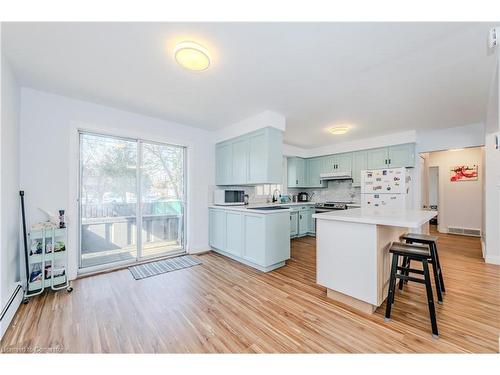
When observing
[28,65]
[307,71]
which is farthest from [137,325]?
[307,71]

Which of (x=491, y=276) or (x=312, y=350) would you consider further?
(x=491, y=276)

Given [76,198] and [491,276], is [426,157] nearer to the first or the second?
[491,276]

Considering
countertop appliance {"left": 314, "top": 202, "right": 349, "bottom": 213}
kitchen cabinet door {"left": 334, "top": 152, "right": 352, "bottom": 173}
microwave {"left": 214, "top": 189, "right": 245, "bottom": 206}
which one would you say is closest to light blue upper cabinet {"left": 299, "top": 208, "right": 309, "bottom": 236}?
countertop appliance {"left": 314, "top": 202, "right": 349, "bottom": 213}

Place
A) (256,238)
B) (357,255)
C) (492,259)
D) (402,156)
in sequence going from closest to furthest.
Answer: (357,255) < (256,238) < (492,259) < (402,156)

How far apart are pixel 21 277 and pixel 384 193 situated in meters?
5.78

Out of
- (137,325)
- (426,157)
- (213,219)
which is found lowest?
(137,325)

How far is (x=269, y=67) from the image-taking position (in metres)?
2.00

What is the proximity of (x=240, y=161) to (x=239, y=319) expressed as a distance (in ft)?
8.11

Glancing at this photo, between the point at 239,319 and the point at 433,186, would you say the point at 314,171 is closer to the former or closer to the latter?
the point at 433,186

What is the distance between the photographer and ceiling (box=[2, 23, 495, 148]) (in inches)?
61.1

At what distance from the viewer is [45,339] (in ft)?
Result: 5.16

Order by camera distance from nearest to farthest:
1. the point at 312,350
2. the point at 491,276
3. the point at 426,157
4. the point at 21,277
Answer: the point at 312,350, the point at 21,277, the point at 491,276, the point at 426,157

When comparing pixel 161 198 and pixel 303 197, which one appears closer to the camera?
pixel 161 198

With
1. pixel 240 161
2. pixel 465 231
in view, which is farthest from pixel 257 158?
pixel 465 231
